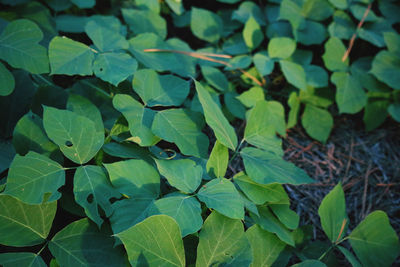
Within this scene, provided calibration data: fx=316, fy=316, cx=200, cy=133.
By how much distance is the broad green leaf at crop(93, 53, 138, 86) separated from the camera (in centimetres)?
107

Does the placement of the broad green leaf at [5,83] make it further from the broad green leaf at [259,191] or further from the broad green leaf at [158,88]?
the broad green leaf at [259,191]

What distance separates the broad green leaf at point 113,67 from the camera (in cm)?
107

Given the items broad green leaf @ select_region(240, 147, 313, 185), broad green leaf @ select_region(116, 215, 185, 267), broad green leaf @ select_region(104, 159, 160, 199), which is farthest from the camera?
broad green leaf @ select_region(240, 147, 313, 185)

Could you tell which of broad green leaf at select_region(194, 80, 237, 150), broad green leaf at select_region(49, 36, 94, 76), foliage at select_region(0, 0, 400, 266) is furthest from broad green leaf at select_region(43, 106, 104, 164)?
broad green leaf at select_region(194, 80, 237, 150)

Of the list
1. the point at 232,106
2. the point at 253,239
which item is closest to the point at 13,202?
the point at 253,239

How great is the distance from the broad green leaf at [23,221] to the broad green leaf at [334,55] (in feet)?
4.49

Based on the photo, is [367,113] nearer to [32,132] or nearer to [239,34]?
[239,34]

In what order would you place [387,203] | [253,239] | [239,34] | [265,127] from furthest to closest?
[239,34] < [387,203] < [265,127] < [253,239]

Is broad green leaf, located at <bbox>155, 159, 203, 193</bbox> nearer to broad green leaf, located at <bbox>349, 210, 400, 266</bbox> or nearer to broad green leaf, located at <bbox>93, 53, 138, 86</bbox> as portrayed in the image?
broad green leaf, located at <bbox>93, 53, 138, 86</bbox>

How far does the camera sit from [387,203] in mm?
1407

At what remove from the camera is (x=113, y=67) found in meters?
1.10

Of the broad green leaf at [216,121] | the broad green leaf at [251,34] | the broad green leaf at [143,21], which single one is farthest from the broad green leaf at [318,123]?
the broad green leaf at [143,21]

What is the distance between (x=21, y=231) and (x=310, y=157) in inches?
49.0

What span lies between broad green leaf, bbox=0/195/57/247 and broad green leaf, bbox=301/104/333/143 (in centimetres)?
121
